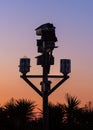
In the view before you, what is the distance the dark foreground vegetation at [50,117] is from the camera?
2775 cm

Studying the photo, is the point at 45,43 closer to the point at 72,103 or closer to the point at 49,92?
the point at 49,92

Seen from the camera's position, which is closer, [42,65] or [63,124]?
[42,65]

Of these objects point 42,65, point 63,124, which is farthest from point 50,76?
point 63,124

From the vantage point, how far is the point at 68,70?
25906mm

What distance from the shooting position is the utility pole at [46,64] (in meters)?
25.7

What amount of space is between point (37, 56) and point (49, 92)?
5.57 feet

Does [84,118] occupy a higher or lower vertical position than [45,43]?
lower

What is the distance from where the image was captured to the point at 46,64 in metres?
26.1

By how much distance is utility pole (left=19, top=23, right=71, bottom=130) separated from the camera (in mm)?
25703

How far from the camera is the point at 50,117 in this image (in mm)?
28688

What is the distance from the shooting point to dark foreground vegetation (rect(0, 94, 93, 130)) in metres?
27.8

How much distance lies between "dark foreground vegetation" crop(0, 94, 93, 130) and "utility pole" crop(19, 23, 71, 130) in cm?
210

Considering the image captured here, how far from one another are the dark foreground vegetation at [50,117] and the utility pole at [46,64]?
2096mm

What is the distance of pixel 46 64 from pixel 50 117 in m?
3.44
